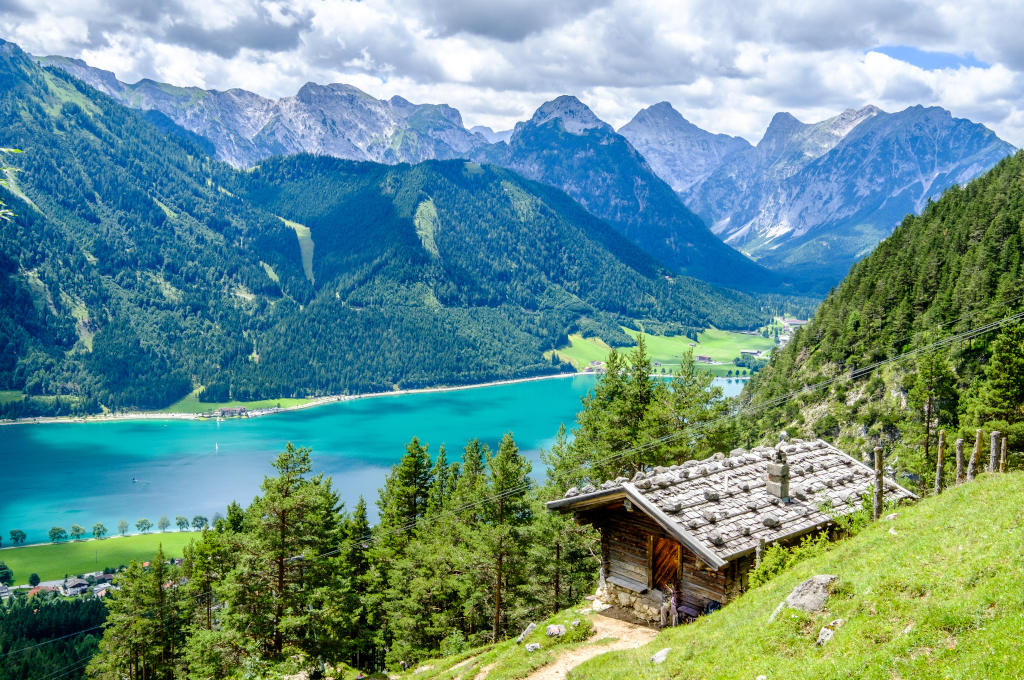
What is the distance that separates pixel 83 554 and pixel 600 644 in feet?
458

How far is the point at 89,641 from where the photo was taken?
268ft

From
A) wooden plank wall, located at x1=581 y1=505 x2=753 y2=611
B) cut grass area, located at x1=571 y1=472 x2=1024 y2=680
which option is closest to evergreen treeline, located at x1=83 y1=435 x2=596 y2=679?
wooden plank wall, located at x1=581 y1=505 x2=753 y2=611

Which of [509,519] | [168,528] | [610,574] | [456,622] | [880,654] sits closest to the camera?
[880,654]

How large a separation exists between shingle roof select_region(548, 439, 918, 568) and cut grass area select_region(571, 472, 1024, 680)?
1783 mm

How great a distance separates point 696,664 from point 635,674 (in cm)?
161

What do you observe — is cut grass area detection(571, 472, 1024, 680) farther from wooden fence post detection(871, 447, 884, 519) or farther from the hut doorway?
the hut doorway

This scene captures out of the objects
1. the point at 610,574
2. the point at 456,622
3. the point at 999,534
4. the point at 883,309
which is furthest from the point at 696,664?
the point at 883,309

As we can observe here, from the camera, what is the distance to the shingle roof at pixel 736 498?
18875 millimetres

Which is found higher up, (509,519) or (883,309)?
(883,309)

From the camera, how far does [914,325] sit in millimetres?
81562

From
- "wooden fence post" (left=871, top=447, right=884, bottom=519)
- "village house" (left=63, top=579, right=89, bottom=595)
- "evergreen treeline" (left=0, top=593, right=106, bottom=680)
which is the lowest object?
"village house" (left=63, top=579, right=89, bottom=595)

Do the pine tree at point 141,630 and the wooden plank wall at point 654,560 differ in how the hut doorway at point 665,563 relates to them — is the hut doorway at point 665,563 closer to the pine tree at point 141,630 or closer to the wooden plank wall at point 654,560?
the wooden plank wall at point 654,560

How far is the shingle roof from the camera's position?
61.9 ft

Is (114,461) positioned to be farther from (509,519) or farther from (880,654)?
(880,654)
